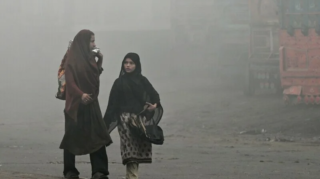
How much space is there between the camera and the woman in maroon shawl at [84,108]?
7.88 meters

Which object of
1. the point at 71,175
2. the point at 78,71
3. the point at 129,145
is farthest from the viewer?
the point at 71,175

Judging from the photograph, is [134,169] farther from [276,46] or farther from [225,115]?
[276,46]

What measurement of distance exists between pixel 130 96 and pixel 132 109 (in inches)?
5.0

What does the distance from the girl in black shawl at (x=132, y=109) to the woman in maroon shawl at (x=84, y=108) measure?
167 millimetres

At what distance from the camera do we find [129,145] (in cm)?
778

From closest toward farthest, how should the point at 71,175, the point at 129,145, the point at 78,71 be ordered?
1. the point at 129,145
2. the point at 78,71
3. the point at 71,175

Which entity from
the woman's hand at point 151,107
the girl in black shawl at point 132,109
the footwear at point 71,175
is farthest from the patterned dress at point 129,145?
the footwear at point 71,175

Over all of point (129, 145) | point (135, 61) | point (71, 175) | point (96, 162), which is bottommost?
point (71, 175)

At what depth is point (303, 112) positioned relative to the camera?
17.1 meters

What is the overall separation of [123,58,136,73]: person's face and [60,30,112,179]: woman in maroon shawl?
0.34m

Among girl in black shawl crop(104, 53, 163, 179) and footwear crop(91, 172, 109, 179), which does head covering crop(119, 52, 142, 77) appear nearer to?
girl in black shawl crop(104, 53, 163, 179)

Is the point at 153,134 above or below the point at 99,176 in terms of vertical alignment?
above

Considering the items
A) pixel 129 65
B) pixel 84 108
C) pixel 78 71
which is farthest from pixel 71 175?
pixel 129 65

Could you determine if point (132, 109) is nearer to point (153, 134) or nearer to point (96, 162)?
point (153, 134)
